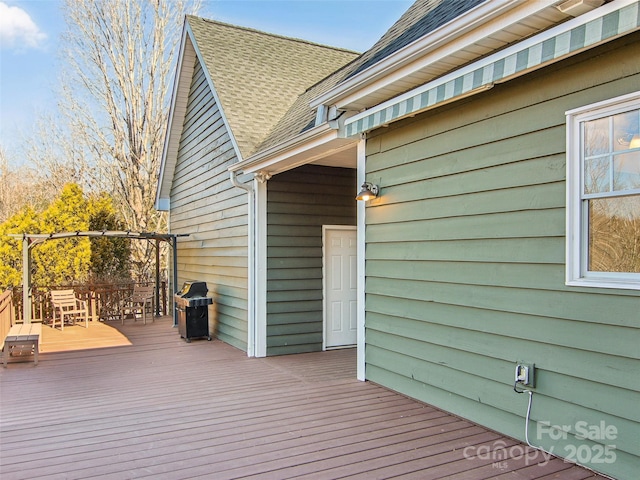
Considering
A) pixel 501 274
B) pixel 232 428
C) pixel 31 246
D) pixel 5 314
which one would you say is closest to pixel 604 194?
pixel 501 274

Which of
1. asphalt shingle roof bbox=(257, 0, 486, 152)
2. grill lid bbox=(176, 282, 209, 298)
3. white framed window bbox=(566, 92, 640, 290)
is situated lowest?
grill lid bbox=(176, 282, 209, 298)

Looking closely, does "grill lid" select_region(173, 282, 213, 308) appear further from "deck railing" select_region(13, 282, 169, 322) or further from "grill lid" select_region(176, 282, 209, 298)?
"deck railing" select_region(13, 282, 169, 322)

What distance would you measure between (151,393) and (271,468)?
7.94 ft

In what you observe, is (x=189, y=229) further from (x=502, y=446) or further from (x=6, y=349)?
(x=502, y=446)

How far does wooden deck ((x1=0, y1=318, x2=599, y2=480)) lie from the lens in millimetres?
3193

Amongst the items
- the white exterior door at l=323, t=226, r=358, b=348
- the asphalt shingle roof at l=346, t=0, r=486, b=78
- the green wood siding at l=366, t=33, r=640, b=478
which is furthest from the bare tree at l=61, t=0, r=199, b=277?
the green wood siding at l=366, t=33, r=640, b=478

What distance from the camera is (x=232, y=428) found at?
13.1 feet

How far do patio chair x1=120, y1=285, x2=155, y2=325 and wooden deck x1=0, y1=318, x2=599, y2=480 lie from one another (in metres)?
3.91

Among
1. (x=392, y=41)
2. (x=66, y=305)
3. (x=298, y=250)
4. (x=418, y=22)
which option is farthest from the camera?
(x=66, y=305)

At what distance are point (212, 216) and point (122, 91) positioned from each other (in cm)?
1006

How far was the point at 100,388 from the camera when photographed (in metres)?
5.37

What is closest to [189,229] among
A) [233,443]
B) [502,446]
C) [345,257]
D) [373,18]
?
[345,257]

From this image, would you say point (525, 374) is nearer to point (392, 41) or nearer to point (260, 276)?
point (392, 41)

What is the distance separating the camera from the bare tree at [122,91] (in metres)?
16.2
